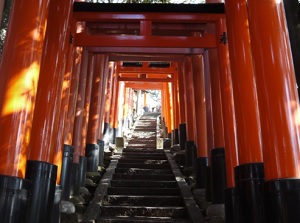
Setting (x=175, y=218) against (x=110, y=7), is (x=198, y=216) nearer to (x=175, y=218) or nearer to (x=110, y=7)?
(x=175, y=218)

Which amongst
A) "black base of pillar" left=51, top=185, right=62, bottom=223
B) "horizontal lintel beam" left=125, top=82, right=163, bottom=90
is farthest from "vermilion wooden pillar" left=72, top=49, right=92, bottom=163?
"horizontal lintel beam" left=125, top=82, right=163, bottom=90

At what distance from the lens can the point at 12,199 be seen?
3.63 meters

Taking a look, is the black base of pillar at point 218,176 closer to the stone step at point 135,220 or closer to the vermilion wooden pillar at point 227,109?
the vermilion wooden pillar at point 227,109

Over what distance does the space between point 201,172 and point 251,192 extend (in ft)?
11.5

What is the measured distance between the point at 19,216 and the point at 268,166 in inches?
101

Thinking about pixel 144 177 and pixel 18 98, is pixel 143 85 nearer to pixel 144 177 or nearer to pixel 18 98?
pixel 144 177

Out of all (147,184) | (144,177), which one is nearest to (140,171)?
(144,177)

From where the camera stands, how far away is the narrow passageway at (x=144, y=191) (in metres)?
6.61

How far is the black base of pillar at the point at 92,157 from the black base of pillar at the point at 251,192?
5019mm

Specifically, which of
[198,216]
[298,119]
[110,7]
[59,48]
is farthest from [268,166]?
[110,7]

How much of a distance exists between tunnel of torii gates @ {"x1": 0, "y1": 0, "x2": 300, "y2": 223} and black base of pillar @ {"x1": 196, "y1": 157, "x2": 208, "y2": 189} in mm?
22

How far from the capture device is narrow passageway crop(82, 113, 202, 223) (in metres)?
6.61

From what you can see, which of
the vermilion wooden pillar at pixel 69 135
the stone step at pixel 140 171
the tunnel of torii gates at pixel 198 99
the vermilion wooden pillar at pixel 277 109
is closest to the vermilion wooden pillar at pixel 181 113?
the stone step at pixel 140 171

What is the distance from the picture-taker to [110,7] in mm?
6121
